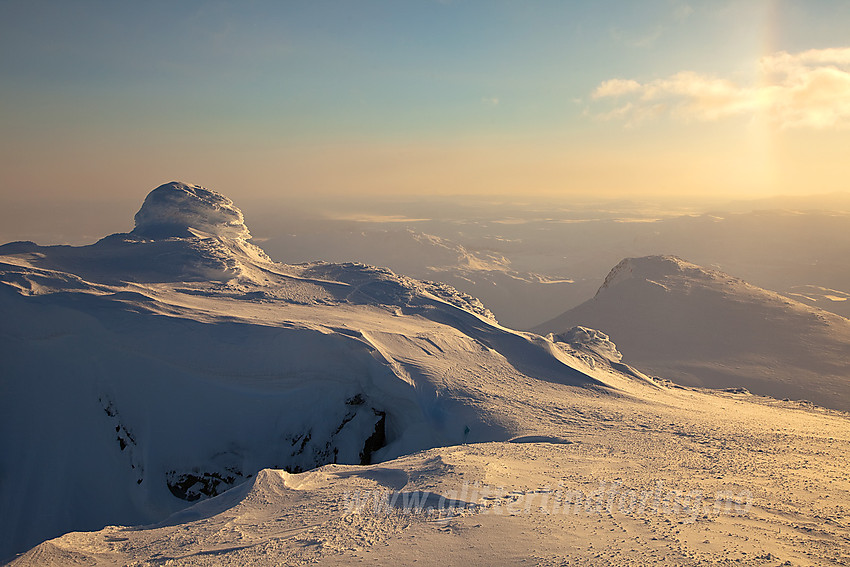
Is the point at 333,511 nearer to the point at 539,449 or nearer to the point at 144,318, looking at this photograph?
the point at 539,449

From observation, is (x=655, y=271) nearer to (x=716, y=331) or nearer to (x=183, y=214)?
(x=716, y=331)

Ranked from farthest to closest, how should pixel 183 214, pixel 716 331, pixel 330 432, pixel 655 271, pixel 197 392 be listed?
pixel 655 271
pixel 716 331
pixel 183 214
pixel 197 392
pixel 330 432

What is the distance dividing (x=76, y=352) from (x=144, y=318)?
8.84 ft

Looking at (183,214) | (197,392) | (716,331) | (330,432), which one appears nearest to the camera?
(330,432)

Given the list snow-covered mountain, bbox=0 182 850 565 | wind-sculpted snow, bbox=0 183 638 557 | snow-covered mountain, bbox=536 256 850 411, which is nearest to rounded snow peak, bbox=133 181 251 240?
snow-covered mountain, bbox=0 182 850 565

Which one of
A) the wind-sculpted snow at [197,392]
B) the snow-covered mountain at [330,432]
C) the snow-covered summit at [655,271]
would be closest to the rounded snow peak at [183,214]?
the snow-covered mountain at [330,432]

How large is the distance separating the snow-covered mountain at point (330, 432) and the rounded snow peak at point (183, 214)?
10.7ft

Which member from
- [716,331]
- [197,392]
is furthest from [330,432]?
[716,331]

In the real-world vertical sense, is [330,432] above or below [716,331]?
below

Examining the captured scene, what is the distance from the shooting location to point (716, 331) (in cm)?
3950

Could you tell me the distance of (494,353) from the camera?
23609 millimetres

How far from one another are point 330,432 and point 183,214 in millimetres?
22238

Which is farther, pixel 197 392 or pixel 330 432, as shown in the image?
pixel 197 392

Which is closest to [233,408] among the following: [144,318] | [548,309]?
[144,318]
